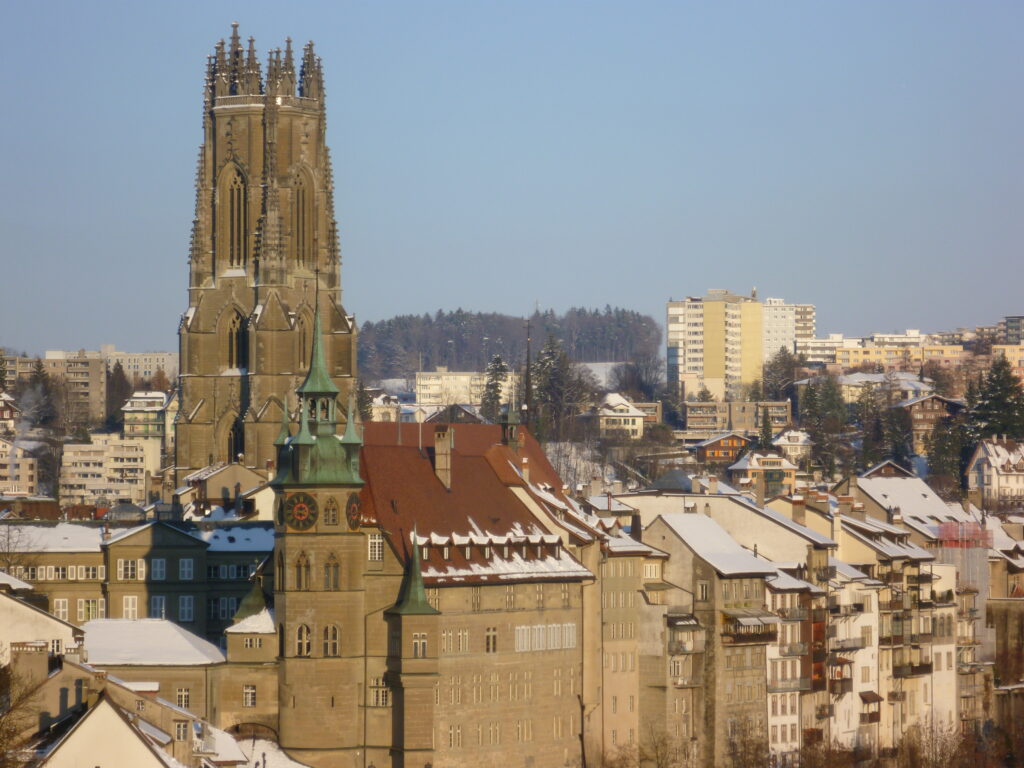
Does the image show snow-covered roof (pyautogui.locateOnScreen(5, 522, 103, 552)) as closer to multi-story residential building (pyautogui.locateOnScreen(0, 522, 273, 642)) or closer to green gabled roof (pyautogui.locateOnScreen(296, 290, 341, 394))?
multi-story residential building (pyautogui.locateOnScreen(0, 522, 273, 642))

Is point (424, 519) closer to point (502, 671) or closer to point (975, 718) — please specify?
point (502, 671)

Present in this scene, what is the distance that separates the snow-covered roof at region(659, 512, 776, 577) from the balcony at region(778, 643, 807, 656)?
3685 mm

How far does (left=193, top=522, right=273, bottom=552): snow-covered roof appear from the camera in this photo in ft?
459

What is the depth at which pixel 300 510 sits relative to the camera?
119312mm

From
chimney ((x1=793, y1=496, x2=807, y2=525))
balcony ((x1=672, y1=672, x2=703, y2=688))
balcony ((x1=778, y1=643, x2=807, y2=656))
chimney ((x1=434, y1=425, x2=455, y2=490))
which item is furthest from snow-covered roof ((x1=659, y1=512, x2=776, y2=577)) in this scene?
chimney ((x1=793, y1=496, x2=807, y2=525))

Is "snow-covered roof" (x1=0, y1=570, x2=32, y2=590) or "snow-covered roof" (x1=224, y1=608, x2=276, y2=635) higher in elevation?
"snow-covered roof" (x1=0, y1=570, x2=32, y2=590)

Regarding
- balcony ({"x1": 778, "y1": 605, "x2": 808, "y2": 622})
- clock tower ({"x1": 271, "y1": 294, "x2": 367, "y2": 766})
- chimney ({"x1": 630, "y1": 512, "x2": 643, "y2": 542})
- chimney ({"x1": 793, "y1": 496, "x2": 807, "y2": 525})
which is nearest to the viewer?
clock tower ({"x1": 271, "y1": 294, "x2": 367, "y2": 766})

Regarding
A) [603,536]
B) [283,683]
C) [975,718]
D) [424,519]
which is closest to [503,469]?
[603,536]

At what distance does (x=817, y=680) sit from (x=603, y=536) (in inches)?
613

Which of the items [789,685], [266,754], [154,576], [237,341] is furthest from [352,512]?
[237,341]

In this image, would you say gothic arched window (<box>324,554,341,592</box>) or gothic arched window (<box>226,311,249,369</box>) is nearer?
gothic arched window (<box>324,554,341,592</box>)

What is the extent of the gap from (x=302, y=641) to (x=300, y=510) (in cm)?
530

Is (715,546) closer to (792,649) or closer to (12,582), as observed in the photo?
(792,649)

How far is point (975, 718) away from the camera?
166125 millimetres
